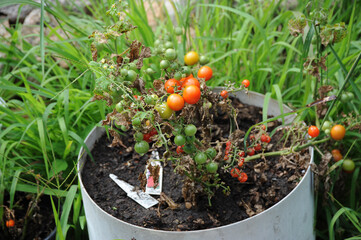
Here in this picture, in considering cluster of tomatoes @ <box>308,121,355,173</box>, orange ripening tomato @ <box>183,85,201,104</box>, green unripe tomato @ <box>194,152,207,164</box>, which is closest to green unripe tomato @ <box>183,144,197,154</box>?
green unripe tomato @ <box>194,152,207,164</box>

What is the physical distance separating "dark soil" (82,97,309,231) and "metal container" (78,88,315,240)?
71mm

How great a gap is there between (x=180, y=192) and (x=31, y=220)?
770 mm

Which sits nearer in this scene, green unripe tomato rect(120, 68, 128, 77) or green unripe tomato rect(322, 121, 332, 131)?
green unripe tomato rect(120, 68, 128, 77)

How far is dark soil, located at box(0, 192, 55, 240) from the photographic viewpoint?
1609 mm

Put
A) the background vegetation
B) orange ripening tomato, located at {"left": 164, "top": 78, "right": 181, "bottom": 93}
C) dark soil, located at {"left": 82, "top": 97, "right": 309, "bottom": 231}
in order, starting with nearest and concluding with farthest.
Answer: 1. orange ripening tomato, located at {"left": 164, "top": 78, "right": 181, "bottom": 93}
2. dark soil, located at {"left": 82, "top": 97, "right": 309, "bottom": 231}
3. the background vegetation

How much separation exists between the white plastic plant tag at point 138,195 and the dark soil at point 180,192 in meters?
0.01

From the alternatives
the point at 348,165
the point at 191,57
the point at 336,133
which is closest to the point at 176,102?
the point at 191,57

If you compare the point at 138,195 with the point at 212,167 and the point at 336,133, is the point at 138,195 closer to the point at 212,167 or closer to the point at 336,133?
the point at 212,167

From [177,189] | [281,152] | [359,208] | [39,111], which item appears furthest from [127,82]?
[359,208]

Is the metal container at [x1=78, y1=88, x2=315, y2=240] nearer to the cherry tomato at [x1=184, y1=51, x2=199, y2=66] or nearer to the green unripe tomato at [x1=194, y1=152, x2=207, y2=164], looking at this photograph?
the green unripe tomato at [x1=194, y1=152, x2=207, y2=164]

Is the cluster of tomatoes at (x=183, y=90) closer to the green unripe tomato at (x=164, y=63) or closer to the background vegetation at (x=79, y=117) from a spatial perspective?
the green unripe tomato at (x=164, y=63)

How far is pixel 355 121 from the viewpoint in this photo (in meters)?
1.41

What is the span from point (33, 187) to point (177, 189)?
0.69m

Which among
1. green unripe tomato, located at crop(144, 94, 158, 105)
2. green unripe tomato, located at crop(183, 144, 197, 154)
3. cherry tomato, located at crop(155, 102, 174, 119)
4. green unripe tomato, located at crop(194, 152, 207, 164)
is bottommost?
green unripe tomato, located at crop(194, 152, 207, 164)
